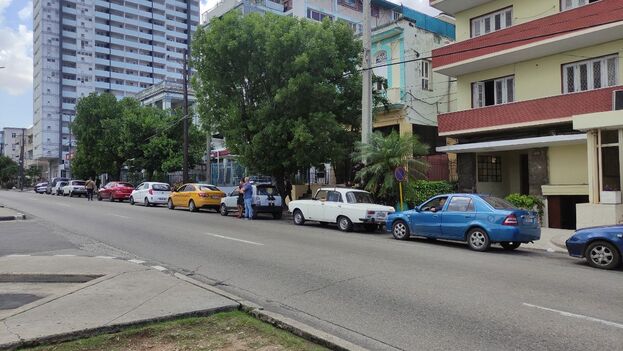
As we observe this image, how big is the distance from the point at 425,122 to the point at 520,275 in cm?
1821

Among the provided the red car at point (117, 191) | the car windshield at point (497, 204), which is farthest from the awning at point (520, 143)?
the red car at point (117, 191)

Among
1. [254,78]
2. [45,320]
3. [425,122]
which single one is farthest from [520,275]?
[425,122]

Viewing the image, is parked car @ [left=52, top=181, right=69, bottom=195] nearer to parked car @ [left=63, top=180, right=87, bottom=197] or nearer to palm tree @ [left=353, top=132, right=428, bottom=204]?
parked car @ [left=63, top=180, right=87, bottom=197]

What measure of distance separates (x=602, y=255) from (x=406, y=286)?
5040mm

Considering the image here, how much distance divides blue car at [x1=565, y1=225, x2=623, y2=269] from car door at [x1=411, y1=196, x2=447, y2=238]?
3501 millimetres

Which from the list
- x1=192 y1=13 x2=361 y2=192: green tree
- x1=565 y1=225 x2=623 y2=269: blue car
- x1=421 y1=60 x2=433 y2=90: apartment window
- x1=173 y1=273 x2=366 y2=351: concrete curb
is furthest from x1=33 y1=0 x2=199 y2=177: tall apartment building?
x1=173 y1=273 x2=366 y2=351: concrete curb

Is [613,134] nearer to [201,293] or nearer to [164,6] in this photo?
[201,293]

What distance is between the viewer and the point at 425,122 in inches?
1051

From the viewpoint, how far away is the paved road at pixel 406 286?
18.6 ft

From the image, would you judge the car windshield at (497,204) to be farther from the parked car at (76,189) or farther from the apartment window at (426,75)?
the parked car at (76,189)

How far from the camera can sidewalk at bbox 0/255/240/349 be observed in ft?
17.7

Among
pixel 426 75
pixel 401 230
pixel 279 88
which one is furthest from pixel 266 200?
pixel 426 75

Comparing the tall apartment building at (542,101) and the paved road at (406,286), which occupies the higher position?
the tall apartment building at (542,101)

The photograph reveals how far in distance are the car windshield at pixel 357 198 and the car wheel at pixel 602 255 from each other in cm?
808
